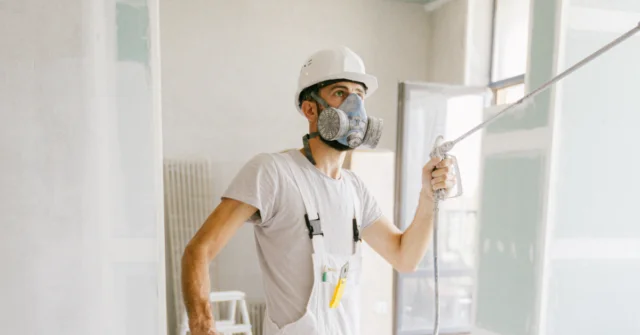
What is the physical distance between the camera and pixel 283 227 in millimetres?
1213

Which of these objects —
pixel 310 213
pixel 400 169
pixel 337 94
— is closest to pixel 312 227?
pixel 310 213

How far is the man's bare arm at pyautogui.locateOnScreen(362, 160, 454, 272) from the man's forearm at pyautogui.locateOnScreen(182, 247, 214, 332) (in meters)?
0.64

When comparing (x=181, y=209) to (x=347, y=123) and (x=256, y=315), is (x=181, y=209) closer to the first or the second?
(x=256, y=315)

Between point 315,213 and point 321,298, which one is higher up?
point 315,213

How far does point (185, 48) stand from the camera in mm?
3566

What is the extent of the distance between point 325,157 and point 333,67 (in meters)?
0.28

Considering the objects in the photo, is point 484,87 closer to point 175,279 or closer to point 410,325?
point 410,325

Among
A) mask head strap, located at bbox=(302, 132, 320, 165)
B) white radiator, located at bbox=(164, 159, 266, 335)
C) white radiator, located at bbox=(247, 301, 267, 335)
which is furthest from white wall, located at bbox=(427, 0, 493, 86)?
mask head strap, located at bbox=(302, 132, 320, 165)

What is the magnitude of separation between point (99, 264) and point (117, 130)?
0.35 m

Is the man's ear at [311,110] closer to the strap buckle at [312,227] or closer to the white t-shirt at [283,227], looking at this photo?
the white t-shirt at [283,227]

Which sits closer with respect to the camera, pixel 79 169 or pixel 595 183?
pixel 79 169

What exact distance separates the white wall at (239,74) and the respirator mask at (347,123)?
244 centimetres

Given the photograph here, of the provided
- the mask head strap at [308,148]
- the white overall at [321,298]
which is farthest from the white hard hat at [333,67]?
the white overall at [321,298]

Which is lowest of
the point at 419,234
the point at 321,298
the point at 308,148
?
the point at 321,298
